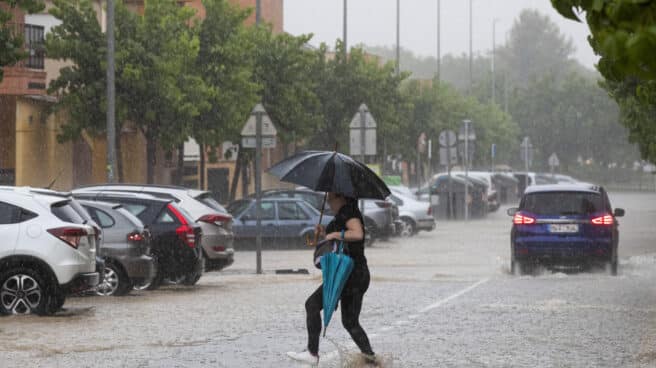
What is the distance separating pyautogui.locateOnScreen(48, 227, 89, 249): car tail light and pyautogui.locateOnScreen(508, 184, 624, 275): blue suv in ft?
32.2

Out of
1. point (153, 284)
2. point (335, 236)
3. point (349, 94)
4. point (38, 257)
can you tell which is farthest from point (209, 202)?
point (349, 94)

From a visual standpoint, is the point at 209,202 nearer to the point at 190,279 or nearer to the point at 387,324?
the point at 190,279

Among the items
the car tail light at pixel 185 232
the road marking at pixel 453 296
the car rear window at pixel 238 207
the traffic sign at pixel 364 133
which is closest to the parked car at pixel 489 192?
the traffic sign at pixel 364 133

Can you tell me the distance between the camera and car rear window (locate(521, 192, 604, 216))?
78.4 ft

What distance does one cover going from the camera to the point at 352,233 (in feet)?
35.4

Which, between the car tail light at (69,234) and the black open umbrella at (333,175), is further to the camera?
the car tail light at (69,234)

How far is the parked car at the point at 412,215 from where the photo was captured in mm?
42906

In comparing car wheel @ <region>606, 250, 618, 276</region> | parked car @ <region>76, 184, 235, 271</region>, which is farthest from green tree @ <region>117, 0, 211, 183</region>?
car wheel @ <region>606, 250, 618, 276</region>

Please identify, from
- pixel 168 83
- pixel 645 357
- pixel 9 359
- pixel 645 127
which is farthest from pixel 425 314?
pixel 168 83

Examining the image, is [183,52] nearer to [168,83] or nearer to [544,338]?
[168,83]

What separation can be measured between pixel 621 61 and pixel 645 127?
20.5 meters

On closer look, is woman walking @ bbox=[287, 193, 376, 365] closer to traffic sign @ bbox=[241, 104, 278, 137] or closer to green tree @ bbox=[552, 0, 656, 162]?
green tree @ bbox=[552, 0, 656, 162]

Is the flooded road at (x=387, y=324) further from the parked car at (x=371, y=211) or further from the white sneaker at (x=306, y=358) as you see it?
the parked car at (x=371, y=211)

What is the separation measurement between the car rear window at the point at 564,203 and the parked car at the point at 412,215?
18.6 metres
